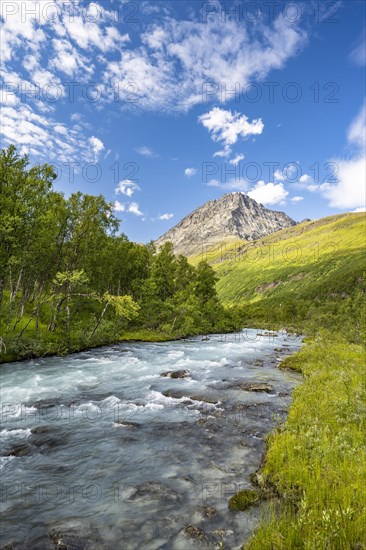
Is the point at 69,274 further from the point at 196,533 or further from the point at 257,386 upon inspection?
the point at 196,533

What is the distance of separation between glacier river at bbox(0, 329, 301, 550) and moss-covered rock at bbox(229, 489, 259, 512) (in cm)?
20

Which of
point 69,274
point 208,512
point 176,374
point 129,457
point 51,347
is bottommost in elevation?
point 176,374

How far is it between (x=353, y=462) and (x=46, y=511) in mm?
8771

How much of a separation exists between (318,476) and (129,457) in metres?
6.61

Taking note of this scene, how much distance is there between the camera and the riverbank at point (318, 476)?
20.5 feet

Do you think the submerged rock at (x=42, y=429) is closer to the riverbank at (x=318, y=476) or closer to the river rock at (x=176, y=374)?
the riverbank at (x=318, y=476)

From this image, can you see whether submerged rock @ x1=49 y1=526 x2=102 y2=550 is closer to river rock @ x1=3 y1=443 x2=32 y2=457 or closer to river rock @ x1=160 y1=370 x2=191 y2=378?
river rock @ x1=3 y1=443 x2=32 y2=457

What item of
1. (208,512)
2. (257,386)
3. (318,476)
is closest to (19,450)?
(208,512)

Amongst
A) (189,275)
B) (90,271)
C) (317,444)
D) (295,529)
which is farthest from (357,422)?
(189,275)

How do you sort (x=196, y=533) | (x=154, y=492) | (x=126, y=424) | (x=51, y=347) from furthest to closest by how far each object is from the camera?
(x=51, y=347)
(x=126, y=424)
(x=154, y=492)
(x=196, y=533)

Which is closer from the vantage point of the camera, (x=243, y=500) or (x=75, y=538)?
(x=75, y=538)

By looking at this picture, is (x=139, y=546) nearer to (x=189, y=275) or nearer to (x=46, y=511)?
(x=46, y=511)

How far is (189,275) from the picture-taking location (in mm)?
87062

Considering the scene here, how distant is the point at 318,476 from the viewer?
8562mm
